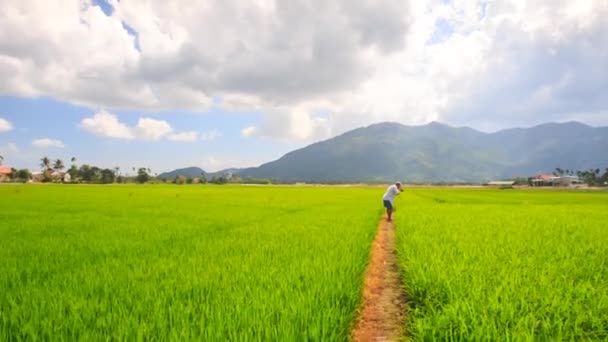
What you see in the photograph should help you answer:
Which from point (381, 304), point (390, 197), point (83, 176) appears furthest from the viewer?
point (83, 176)

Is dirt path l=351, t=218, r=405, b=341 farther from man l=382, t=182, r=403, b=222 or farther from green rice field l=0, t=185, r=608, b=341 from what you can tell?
man l=382, t=182, r=403, b=222

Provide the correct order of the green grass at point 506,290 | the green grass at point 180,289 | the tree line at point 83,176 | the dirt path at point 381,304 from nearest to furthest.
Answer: the green grass at point 180,289
the green grass at point 506,290
the dirt path at point 381,304
the tree line at point 83,176

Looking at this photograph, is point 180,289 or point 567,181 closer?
point 180,289

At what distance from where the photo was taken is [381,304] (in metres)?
4.53

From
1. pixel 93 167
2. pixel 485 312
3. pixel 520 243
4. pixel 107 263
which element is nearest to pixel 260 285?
pixel 485 312

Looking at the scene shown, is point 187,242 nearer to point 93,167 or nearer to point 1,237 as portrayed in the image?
point 1,237

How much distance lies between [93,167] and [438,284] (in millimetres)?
140731

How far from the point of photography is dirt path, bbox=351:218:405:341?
3650mm

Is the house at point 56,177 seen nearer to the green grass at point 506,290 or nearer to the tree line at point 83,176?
the tree line at point 83,176

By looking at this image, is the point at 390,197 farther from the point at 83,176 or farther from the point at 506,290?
the point at 83,176

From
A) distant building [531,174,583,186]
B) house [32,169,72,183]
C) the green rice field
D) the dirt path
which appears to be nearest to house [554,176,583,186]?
distant building [531,174,583,186]

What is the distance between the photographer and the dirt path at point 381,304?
365 centimetres

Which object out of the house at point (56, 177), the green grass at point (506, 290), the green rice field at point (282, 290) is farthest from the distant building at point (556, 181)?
the house at point (56, 177)

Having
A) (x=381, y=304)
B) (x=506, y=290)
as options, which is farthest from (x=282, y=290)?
(x=506, y=290)
